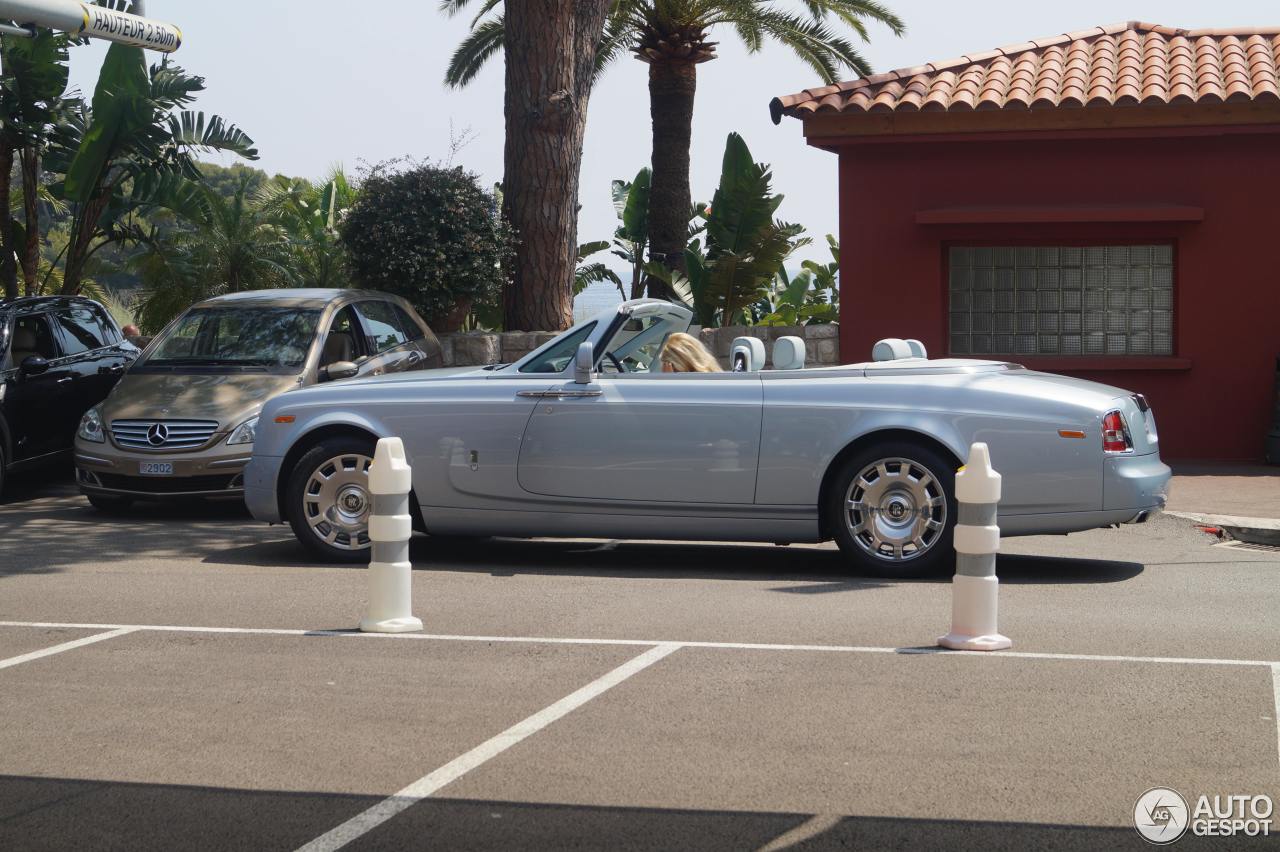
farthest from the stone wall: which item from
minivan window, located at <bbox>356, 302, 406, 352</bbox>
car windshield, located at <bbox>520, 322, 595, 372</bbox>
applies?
car windshield, located at <bbox>520, 322, 595, 372</bbox>

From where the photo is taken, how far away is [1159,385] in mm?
15062

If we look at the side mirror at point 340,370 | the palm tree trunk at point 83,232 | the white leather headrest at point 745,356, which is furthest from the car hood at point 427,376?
the palm tree trunk at point 83,232

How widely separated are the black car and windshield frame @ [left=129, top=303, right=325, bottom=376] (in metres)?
1.17

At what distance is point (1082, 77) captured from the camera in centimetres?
1570

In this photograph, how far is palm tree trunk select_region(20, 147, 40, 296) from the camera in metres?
19.6

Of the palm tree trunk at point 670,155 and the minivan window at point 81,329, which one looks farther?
the palm tree trunk at point 670,155

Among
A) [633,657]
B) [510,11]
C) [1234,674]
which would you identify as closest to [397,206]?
[510,11]

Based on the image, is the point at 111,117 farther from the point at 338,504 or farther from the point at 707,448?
the point at 707,448

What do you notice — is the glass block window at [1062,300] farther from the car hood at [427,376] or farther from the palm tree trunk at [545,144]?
the car hood at [427,376]

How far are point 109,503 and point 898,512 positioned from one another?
23.6 ft

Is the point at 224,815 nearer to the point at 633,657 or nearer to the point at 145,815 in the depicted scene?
the point at 145,815

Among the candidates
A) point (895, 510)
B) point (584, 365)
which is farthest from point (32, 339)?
point (895, 510)

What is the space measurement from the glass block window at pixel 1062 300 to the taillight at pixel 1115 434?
7.20 meters

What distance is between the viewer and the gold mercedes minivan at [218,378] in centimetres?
1161
